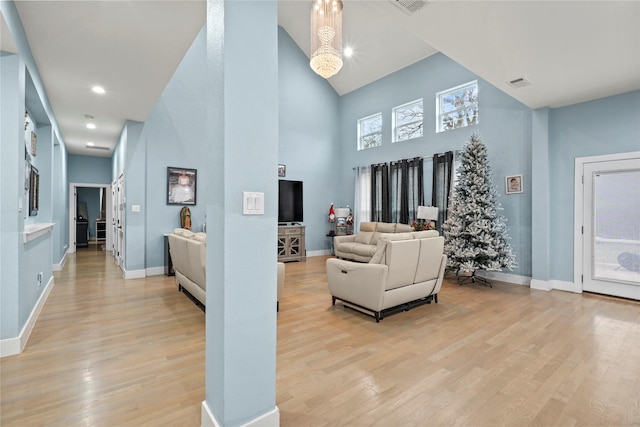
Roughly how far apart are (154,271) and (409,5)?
5761 mm

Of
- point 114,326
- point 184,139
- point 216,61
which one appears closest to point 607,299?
point 216,61

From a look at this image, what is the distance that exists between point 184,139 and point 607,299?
297 inches

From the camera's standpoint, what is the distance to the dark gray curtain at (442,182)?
21.2 feet

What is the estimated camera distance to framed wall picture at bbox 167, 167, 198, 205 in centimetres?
598

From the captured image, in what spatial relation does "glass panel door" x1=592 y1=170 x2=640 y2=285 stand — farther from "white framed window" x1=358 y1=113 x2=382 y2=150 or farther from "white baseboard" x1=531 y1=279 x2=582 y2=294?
"white framed window" x1=358 y1=113 x2=382 y2=150

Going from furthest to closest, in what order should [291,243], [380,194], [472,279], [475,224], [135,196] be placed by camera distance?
[380,194], [291,243], [135,196], [472,279], [475,224]

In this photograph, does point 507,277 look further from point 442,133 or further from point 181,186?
point 181,186

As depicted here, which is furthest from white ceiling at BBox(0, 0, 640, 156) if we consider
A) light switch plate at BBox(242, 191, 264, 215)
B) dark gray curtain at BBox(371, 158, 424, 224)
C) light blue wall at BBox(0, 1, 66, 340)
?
dark gray curtain at BBox(371, 158, 424, 224)

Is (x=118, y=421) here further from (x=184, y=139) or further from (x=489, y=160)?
(x=489, y=160)

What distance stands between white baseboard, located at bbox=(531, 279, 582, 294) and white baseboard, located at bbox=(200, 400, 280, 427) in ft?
16.4

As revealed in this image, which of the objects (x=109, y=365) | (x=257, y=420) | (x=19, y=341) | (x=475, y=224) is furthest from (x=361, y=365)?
(x=475, y=224)

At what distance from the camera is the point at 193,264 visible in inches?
147

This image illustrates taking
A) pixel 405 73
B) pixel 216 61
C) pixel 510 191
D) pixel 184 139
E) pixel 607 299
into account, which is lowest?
pixel 607 299

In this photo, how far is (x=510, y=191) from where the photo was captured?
554cm
